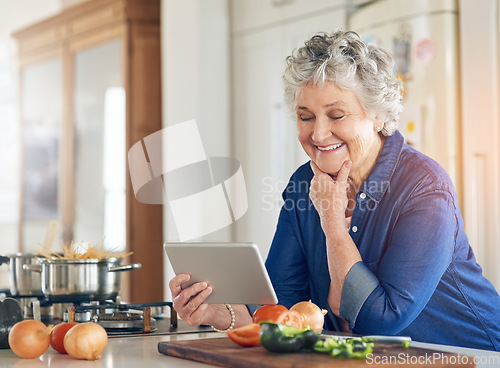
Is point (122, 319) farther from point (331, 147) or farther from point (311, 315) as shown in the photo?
point (331, 147)

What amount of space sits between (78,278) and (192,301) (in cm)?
35

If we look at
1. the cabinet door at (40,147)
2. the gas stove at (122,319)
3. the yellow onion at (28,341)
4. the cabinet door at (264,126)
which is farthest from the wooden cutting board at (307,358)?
the cabinet door at (40,147)

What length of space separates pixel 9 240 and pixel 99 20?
8.24 ft

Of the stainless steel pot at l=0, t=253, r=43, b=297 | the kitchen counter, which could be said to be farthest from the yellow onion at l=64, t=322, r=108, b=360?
the stainless steel pot at l=0, t=253, r=43, b=297

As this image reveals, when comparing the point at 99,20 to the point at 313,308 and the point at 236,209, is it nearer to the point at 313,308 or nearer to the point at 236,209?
the point at 236,209

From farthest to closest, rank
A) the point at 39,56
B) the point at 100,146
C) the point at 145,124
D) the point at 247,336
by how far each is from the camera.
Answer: the point at 39,56, the point at 100,146, the point at 145,124, the point at 247,336

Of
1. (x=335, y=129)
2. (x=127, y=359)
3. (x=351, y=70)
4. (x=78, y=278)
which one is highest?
(x=351, y=70)

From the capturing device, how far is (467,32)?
2.86m

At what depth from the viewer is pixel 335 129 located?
67.2 inches

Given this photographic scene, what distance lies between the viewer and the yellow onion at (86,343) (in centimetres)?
124

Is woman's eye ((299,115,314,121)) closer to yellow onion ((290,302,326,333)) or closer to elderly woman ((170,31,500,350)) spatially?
elderly woman ((170,31,500,350))

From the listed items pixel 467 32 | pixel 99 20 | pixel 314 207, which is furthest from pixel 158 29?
pixel 314 207

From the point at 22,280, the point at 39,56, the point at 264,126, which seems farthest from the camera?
the point at 39,56

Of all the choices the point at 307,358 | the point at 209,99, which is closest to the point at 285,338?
the point at 307,358
